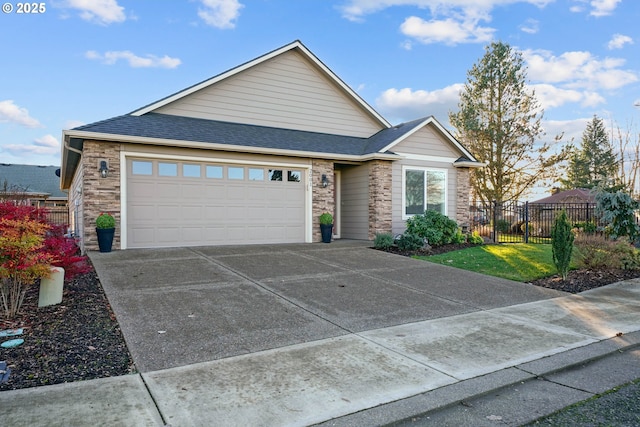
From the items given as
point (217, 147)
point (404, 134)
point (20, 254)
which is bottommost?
point (20, 254)

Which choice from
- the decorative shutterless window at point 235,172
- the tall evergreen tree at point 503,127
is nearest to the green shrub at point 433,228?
the decorative shutterless window at point 235,172

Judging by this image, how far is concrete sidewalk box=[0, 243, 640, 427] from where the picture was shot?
109 inches

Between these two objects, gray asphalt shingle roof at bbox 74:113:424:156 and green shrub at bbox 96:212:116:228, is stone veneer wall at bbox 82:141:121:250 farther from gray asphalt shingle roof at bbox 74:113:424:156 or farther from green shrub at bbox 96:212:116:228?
gray asphalt shingle roof at bbox 74:113:424:156

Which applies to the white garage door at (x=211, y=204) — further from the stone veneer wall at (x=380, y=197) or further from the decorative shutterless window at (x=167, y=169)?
the stone veneer wall at (x=380, y=197)

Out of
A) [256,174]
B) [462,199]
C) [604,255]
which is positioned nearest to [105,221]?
[256,174]

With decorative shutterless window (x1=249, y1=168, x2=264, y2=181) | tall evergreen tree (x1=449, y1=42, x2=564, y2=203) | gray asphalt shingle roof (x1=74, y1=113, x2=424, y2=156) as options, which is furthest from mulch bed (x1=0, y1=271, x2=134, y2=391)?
tall evergreen tree (x1=449, y1=42, x2=564, y2=203)

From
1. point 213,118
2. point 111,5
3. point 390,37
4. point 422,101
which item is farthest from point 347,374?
point 422,101

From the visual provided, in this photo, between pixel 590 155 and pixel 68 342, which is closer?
pixel 68 342

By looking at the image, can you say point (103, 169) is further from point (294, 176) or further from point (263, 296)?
point (263, 296)

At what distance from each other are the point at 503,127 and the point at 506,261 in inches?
622

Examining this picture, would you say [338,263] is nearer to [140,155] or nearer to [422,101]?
[140,155]

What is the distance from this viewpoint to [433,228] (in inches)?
485

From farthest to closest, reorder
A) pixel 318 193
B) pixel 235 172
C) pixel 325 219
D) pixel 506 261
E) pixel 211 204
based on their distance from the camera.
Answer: pixel 318 193, pixel 325 219, pixel 235 172, pixel 211 204, pixel 506 261

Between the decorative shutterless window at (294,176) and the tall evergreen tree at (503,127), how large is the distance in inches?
584
